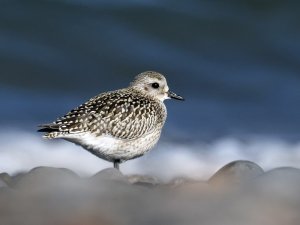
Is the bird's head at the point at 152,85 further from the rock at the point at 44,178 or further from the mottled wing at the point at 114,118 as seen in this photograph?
the rock at the point at 44,178

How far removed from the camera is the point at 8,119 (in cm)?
1168

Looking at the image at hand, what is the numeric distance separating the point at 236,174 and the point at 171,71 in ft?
23.7

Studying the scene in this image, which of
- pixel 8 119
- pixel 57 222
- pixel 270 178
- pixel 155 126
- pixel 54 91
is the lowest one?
pixel 57 222

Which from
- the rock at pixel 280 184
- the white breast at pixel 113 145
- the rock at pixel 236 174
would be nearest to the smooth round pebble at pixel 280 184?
the rock at pixel 280 184

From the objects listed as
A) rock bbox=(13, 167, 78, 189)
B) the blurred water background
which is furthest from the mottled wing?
rock bbox=(13, 167, 78, 189)

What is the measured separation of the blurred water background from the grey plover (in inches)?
50.7

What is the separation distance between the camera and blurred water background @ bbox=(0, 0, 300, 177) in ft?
35.4

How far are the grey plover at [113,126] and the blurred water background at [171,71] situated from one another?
4.22 feet

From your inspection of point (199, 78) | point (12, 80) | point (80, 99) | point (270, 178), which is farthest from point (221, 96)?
point (270, 178)

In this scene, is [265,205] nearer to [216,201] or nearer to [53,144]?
[216,201]

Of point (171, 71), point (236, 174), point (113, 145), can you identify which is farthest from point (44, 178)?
point (171, 71)

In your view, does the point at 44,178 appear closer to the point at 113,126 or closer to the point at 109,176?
the point at 109,176

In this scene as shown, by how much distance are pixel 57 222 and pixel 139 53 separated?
8.78 m

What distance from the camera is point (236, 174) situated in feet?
Answer: 22.1
